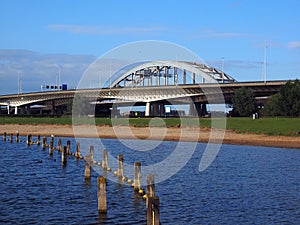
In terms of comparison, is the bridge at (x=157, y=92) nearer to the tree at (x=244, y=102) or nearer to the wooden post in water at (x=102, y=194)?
the tree at (x=244, y=102)

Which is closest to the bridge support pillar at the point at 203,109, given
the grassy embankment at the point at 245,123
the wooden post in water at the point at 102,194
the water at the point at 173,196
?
the grassy embankment at the point at 245,123

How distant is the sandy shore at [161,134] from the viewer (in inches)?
2893

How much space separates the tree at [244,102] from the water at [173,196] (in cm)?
7327

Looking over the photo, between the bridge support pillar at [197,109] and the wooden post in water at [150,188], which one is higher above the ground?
the bridge support pillar at [197,109]

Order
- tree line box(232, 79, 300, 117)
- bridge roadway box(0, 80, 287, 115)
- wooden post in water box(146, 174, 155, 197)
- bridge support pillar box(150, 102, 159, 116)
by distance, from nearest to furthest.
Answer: wooden post in water box(146, 174, 155, 197) < tree line box(232, 79, 300, 117) < bridge roadway box(0, 80, 287, 115) < bridge support pillar box(150, 102, 159, 116)

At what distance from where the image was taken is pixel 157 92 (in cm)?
15238

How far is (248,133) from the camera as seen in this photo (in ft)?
262

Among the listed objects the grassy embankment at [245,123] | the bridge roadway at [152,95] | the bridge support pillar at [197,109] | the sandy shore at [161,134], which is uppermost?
the bridge roadway at [152,95]

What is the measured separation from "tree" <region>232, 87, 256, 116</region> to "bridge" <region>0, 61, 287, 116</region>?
728 cm

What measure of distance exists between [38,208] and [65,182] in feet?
30.7

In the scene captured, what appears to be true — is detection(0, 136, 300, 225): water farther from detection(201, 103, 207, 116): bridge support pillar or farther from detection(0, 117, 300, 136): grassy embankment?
detection(201, 103, 207, 116): bridge support pillar

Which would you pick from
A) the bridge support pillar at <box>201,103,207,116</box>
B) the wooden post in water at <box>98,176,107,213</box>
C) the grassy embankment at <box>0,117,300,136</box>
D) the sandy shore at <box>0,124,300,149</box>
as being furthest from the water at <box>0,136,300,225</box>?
the bridge support pillar at <box>201,103,207,116</box>

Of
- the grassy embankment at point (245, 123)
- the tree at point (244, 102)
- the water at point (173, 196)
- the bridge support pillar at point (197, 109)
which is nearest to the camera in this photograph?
the water at point (173, 196)

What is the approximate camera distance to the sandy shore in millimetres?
73481
